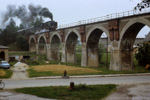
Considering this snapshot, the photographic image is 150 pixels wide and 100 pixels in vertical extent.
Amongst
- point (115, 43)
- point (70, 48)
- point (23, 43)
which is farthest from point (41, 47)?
point (115, 43)

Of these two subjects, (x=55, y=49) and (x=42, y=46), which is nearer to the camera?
(x=55, y=49)

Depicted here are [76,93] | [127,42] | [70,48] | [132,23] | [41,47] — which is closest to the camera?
[76,93]

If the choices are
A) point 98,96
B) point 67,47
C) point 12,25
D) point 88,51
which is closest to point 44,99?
point 98,96

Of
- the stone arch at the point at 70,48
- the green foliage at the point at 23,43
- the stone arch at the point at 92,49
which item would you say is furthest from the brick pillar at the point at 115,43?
the green foliage at the point at 23,43

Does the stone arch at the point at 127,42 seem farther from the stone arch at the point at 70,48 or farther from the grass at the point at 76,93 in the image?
the stone arch at the point at 70,48

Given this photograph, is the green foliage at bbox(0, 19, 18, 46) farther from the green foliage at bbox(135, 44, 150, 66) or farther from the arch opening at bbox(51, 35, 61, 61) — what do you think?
the green foliage at bbox(135, 44, 150, 66)

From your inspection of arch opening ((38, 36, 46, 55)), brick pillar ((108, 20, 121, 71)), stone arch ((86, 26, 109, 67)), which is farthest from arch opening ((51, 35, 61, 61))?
brick pillar ((108, 20, 121, 71))

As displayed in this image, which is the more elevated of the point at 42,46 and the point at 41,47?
the point at 42,46

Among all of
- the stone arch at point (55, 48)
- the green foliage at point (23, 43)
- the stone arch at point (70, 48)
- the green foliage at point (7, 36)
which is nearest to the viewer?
the stone arch at point (70, 48)

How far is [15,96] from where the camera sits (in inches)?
512

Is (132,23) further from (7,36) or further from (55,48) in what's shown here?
(7,36)

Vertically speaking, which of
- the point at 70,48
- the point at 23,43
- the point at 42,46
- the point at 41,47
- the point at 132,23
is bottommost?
the point at 70,48

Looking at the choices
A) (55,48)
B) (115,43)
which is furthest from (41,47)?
(115,43)

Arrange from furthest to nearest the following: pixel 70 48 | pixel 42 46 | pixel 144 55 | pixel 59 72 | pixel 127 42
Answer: pixel 42 46, pixel 70 48, pixel 144 55, pixel 127 42, pixel 59 72
